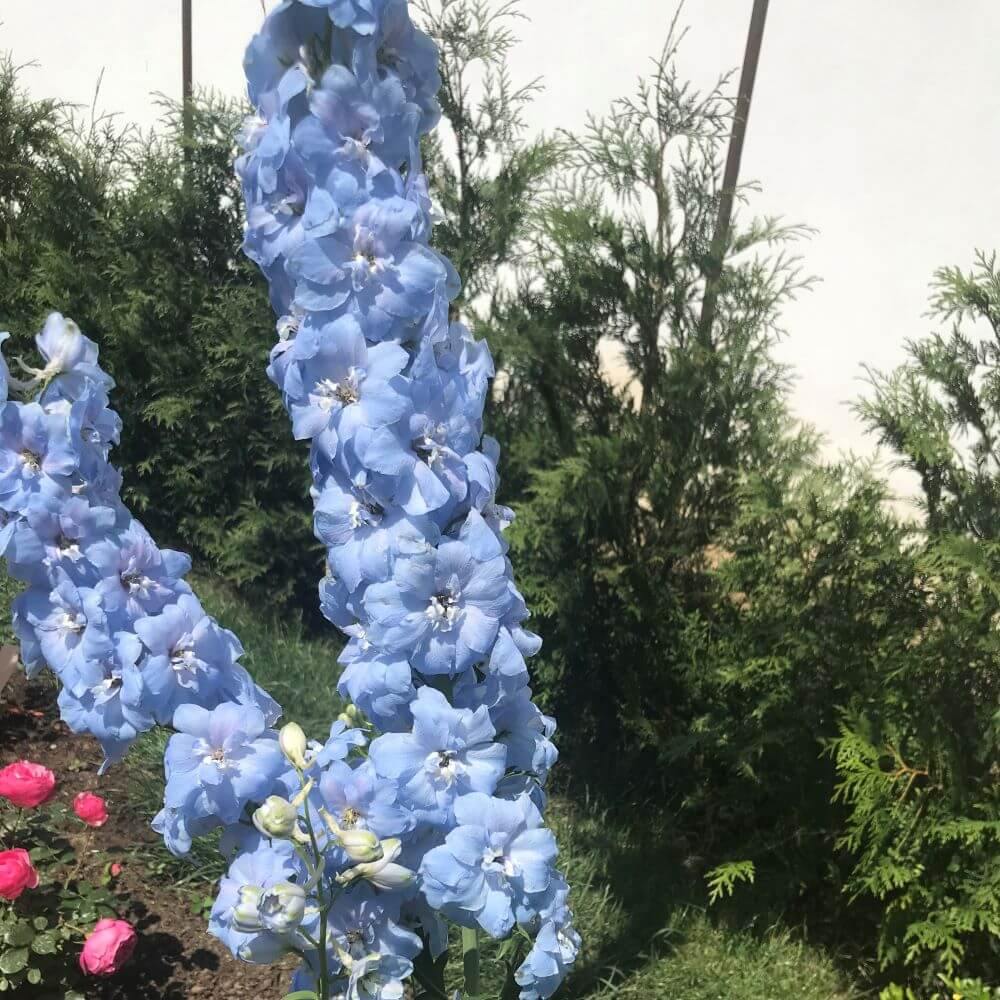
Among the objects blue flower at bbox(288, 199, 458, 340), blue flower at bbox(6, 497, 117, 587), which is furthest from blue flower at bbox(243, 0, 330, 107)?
blue flower at bbox(6, 497, 117, 587)

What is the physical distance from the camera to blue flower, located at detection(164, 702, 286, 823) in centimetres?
113

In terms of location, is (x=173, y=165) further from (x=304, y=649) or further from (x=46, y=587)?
(x=46, y=587)

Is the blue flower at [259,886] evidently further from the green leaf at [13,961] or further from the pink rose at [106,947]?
the green leaf at [13,961]

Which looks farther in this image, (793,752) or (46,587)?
(793,752)

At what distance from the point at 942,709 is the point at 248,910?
1.79 m

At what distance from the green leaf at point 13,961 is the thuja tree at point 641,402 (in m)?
1.53

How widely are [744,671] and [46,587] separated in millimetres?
1811

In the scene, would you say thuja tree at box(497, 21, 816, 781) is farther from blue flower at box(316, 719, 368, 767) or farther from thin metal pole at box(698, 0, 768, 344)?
blue flower at box(316, 719, 368, 767)

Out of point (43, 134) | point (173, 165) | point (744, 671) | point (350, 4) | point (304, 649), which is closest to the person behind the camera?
point (350, 4)

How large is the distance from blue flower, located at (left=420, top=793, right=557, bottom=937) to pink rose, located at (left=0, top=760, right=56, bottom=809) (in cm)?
118

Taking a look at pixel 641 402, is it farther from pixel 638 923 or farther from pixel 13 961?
pixel 13 961

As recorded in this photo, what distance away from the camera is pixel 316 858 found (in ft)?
3.61

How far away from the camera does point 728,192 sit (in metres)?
2.75

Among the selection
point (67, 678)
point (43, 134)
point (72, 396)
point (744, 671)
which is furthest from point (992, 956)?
point (43, 134)
